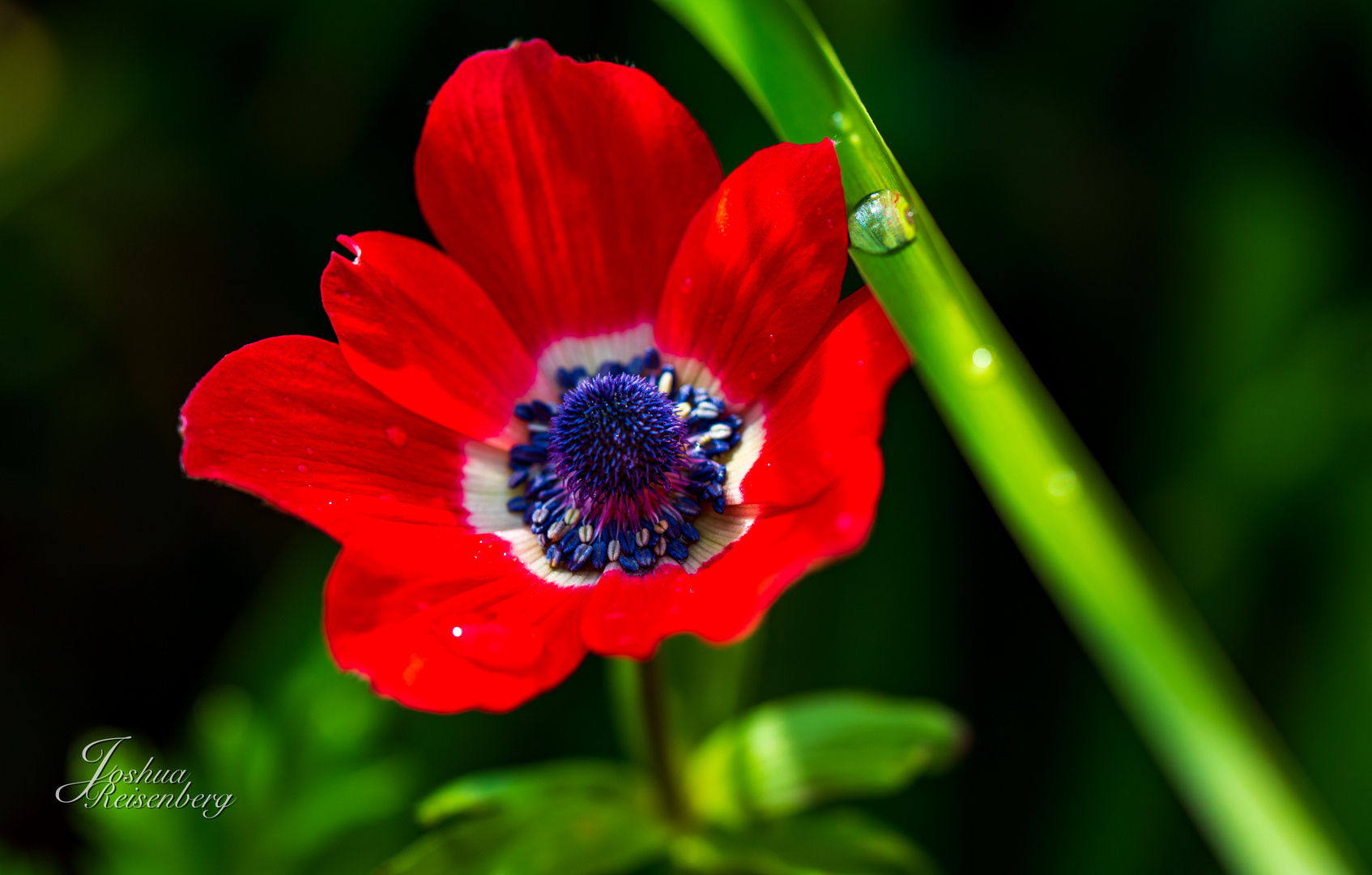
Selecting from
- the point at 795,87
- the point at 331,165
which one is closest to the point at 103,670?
the point at 331,165

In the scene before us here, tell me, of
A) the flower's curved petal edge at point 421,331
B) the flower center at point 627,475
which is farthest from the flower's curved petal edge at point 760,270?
the flower's curved petal edge at point 421,331

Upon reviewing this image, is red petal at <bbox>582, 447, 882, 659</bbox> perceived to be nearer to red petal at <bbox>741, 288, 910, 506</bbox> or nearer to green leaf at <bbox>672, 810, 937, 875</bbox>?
red petal at <bbox>741, 288, 910, 506</bbox>

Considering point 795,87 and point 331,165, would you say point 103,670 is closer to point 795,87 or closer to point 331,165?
point 331,165

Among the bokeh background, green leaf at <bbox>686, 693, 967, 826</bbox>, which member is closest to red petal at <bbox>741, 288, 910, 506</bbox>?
green leaf at <bbox>686, 693, 967, 826</bbox>

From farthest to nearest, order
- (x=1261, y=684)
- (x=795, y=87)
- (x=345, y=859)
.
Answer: (x=1261, y=684) < (x=345, y=859) < (x=795, y=87)

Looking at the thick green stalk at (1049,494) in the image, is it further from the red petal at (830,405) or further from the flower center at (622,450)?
the flower center at (622,450)

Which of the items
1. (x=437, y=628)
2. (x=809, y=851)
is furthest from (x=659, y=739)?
(x=437, y=628)

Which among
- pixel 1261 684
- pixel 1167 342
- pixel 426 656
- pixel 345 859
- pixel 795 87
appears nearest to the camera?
pixel 426 656
